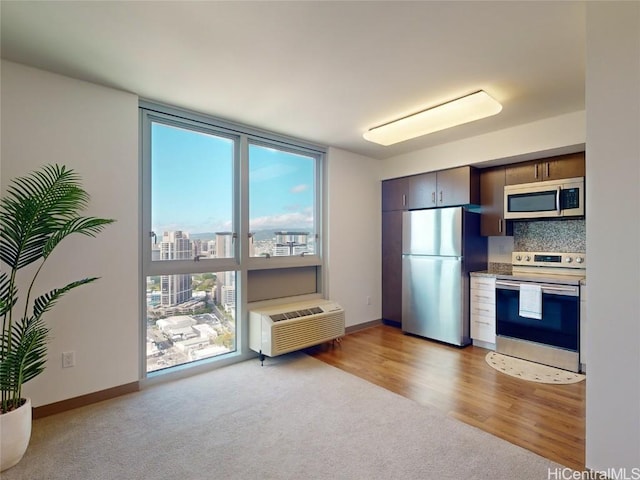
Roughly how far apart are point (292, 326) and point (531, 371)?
235 centimetres

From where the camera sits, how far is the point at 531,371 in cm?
307

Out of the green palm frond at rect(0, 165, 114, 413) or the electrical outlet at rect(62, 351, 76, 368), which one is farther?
the electrical outlet at rect(62, 351, 76, 368)

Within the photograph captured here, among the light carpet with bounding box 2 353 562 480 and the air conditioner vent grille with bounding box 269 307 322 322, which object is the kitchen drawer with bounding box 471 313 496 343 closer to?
the light carpet with bounding box 2 353 562 480

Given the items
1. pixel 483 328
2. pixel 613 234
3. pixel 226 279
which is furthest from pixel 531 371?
pixel 226 279

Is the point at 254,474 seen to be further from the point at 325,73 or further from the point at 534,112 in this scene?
the point at 534,112

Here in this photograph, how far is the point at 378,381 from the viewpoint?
290 cm

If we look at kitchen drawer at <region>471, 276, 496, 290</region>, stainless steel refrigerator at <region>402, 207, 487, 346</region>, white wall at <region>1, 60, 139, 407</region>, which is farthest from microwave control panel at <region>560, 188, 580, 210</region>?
white wall at <region>1, 60, 139, 407</region>

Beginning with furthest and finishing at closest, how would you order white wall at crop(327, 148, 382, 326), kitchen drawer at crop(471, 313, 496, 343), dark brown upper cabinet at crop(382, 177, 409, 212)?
dark brown upper cabinet at crop(382, 177, 409, 212)
white wall at crop(327, 148, 382, 326)
kitchen drawer at crop(471, 313, 496, 343)

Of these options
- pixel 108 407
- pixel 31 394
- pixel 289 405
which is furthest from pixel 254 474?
pixel 31 394

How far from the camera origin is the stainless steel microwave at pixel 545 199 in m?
3.18

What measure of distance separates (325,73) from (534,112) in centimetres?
209

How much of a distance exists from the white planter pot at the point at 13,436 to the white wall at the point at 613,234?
309 cm

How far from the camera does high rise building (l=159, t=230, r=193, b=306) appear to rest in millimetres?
2969

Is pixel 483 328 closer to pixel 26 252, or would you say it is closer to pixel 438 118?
pixel 438 118
